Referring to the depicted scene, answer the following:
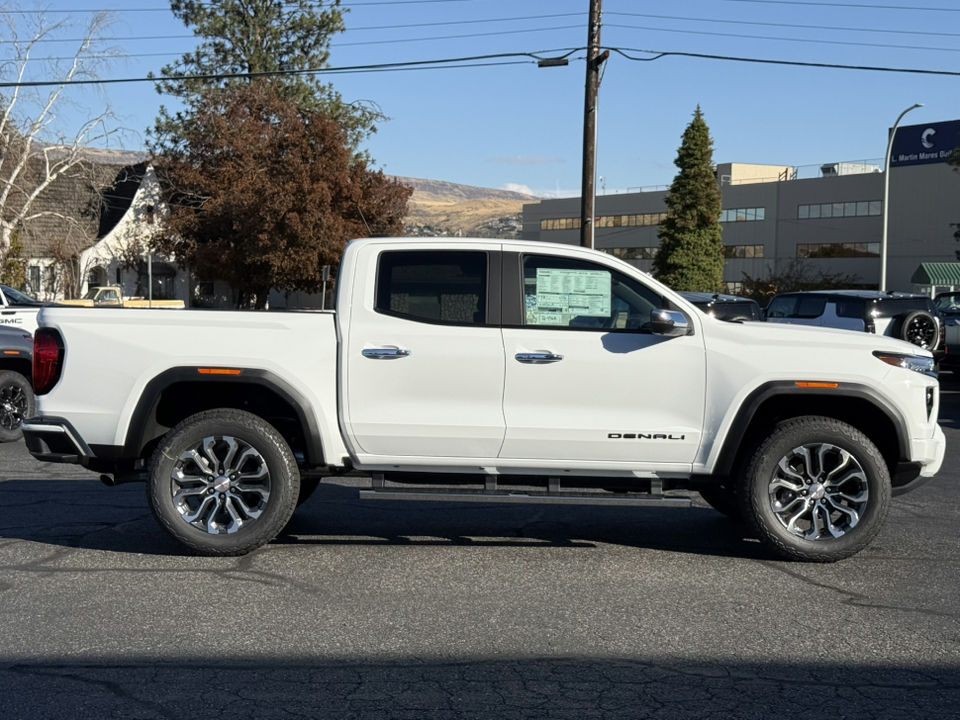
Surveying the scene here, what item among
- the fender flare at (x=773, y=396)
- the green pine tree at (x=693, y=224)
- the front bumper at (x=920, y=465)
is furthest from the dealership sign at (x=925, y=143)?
the fender flare at (x=773, y=396)

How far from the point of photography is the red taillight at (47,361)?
707cm

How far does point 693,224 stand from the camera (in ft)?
228

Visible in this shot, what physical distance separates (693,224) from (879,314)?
2015 inches

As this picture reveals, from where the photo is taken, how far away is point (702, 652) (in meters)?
5.27

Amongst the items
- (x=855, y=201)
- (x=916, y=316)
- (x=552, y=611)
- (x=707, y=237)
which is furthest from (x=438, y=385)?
(x=855, y=201)

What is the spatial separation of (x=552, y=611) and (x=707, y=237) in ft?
216

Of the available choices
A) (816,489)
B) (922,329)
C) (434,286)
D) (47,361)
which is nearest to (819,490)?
(816,489)

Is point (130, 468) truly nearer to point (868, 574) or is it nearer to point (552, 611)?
point (552, 611)

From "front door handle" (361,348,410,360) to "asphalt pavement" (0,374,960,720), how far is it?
129 centimetres

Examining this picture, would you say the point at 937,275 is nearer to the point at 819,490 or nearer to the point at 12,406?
the point at 12,406

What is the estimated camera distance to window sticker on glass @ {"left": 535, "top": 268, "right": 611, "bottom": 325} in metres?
7.12

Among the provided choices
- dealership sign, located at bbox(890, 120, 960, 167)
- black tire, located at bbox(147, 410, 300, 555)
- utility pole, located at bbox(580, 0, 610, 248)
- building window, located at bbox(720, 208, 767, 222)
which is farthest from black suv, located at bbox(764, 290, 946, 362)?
building window, located at bbox(720, 208, 767, 222)

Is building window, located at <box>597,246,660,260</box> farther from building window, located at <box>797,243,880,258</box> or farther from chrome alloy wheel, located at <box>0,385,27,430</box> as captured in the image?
chrome alloy wheel, located at <box>0,385,27,430</box>

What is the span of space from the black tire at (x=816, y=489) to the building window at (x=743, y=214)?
77565mm
